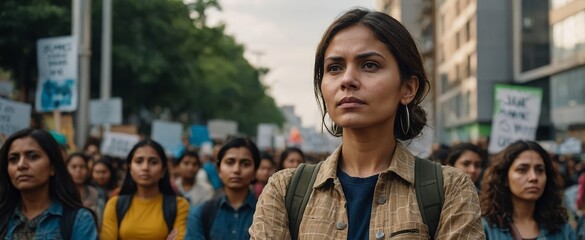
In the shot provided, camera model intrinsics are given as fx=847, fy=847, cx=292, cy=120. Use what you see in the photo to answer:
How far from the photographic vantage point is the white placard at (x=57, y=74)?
12.3 meters

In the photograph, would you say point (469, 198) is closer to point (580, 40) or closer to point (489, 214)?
point (489, 214)

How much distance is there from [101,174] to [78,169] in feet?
2.62

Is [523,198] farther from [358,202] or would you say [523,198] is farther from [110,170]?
[110,170]

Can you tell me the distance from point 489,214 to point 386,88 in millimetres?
2865

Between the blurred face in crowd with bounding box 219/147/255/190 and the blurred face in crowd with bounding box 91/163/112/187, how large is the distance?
295cm

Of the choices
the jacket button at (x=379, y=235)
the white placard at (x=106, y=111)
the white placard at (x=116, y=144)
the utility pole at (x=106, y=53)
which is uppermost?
the utility pole at (x=106, y=53)

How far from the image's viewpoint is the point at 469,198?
234 centimetres

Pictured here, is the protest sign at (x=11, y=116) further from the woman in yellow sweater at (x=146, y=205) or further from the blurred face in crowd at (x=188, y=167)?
the woman in yellow sweater at (x=146, y=205)

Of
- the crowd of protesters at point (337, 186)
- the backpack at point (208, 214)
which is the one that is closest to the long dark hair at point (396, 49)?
the crowd of protesters at point (337, 186)

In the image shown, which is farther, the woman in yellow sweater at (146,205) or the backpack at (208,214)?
the woman in yellow sweater at (146,205)

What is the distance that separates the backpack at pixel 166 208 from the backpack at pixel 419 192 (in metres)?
3.48

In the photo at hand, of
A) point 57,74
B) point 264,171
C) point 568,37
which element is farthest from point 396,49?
point 568,37

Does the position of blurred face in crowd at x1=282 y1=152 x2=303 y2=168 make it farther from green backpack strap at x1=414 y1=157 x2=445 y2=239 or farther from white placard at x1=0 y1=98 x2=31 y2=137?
green backpack strap at x1=414 y1=157 x2=445 y2=239

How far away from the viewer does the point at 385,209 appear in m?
2.36
